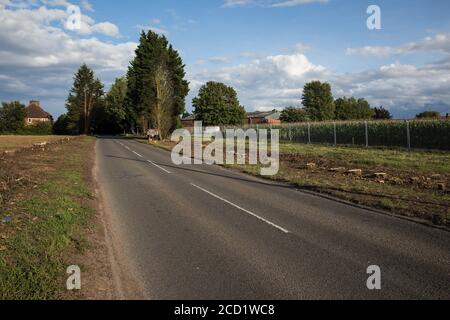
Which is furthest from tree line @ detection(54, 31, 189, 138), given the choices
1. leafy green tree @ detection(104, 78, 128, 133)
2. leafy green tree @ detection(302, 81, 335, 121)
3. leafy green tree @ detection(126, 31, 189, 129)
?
leafy green tree @ detection(302, 81, 335, 121)

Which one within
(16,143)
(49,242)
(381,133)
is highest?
(381,133)

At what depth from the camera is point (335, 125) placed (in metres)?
39.8

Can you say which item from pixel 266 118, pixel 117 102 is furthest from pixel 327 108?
pixel 117 102

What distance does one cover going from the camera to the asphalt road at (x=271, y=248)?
574cm

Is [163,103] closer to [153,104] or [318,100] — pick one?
[153,104]

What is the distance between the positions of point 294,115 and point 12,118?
68.6 m

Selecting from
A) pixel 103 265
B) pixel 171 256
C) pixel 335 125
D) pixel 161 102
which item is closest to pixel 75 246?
pixel 103 265

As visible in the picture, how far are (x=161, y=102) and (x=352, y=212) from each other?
146 ft

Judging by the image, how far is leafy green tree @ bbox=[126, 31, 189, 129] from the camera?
56.6 meters

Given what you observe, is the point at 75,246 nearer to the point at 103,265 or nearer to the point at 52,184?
the point at 103,265

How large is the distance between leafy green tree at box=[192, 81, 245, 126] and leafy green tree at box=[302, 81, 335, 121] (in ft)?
63.0

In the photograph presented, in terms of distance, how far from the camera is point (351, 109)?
120 m
